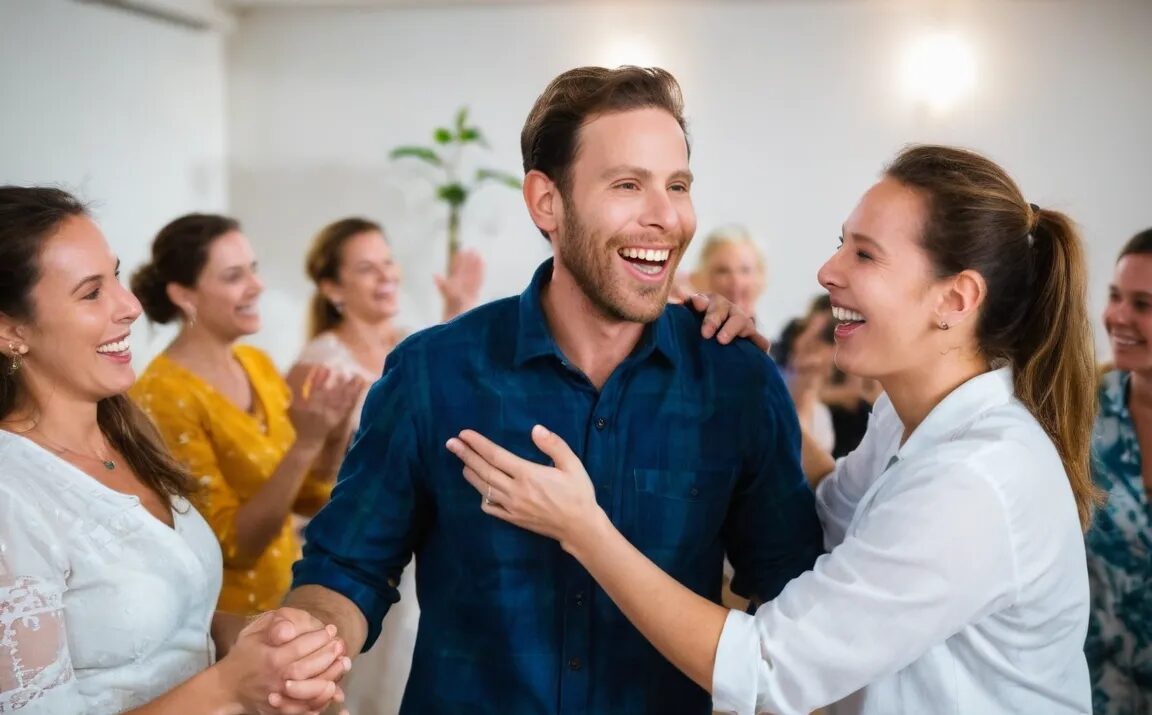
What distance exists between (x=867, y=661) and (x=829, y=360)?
9.71 feet

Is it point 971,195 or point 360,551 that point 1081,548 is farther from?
point 360,551

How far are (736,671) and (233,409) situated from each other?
1786 millimetres

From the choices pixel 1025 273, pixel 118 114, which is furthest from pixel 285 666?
pixel 118 114

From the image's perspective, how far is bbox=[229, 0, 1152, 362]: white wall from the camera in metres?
6.41

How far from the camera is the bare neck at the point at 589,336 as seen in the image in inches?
64.4

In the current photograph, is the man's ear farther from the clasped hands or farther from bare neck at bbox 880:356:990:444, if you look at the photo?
the clasped hands

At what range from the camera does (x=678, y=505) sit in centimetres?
157

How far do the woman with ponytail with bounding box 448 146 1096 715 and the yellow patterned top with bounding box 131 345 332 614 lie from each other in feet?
4.55

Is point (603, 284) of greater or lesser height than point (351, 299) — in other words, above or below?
above

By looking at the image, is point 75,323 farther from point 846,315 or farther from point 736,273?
point 736,273

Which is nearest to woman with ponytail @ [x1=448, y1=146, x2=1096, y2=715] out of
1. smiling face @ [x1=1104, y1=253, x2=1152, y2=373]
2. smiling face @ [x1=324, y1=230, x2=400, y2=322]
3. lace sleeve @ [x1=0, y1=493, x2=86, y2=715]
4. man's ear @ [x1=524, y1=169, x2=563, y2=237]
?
man's ear @ [x1=524, y1=169, x2=563, y2=237]

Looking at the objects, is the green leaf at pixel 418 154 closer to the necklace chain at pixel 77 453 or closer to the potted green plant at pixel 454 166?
the potted green plant at pixel 454 166

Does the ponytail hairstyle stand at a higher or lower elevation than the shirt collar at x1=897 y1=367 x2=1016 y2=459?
higher

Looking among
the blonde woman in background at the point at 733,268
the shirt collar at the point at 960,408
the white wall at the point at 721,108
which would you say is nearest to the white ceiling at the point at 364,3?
the white wall at the point at 721,108
